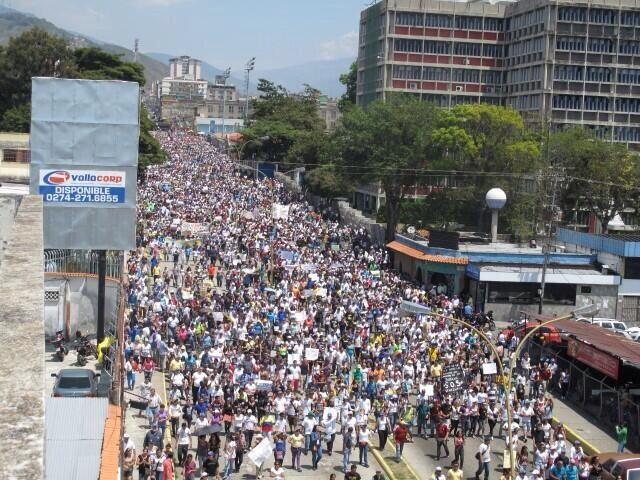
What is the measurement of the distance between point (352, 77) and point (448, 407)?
343ft


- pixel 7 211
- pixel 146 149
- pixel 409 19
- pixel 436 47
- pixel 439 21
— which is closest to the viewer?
pixel 7 211

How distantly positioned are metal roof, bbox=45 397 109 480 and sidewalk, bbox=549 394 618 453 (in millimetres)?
14293

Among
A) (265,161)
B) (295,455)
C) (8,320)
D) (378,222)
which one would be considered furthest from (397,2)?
(8,320)

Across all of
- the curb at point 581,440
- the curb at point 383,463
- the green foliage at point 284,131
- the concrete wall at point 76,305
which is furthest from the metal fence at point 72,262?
the green foliage at point 284,131

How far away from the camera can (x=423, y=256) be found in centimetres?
4706

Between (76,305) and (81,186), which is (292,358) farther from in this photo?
(81,186)

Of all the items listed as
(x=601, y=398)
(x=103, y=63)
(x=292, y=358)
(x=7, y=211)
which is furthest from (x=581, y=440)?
(x=103, y=63)

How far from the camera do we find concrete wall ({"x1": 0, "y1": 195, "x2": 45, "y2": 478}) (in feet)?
19.4

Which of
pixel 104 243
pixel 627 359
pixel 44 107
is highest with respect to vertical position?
pixel 44 107

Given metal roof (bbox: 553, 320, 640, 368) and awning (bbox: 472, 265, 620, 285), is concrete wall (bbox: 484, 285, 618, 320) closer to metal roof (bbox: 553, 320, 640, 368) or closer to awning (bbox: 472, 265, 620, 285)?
awning (bbox: 472, 265, 620, 285)

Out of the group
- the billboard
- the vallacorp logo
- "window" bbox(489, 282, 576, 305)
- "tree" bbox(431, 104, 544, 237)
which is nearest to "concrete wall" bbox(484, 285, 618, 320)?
"window" bbox(489, 282, 576, 305)

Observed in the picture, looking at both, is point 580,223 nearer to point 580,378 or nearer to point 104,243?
point 580,378

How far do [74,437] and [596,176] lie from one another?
50365mm

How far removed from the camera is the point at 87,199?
85.7 ft
